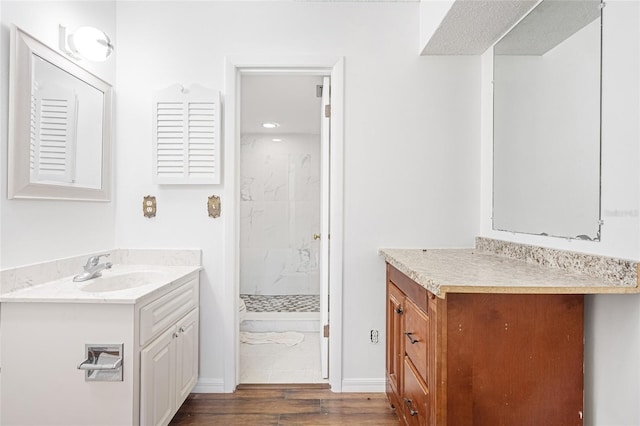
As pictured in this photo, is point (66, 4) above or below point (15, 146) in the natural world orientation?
above

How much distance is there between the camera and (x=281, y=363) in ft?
8.91

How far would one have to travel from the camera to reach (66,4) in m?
1.91

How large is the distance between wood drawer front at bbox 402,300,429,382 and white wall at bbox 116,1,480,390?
0.56m

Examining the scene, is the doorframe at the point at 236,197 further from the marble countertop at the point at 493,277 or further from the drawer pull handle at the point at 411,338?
the drawer pull handle at the point at 411,338

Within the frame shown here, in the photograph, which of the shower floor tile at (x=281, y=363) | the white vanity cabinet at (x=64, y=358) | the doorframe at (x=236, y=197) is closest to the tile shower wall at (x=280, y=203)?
the shower floor tile at (x=281, y=363)

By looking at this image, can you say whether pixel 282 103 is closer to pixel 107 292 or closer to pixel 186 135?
pixel 186 135

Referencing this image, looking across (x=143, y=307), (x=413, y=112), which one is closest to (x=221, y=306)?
(x=143, y=307)

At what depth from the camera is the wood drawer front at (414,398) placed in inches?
57.3

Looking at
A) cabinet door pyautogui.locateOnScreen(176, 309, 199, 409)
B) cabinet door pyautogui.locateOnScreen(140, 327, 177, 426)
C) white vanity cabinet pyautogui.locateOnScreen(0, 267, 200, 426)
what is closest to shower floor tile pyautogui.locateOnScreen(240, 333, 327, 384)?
cabinet door pyautogui.locateOnScreen(176, 309, 199, 409)

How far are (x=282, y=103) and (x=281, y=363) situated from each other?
2454 mm

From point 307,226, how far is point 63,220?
3.23 meters

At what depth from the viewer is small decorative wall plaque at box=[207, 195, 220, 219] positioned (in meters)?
2.31

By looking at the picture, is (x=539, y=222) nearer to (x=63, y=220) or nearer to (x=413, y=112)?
(x=413, y=112)

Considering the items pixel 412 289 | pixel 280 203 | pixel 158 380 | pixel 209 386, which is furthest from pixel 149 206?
pixel 280 203
